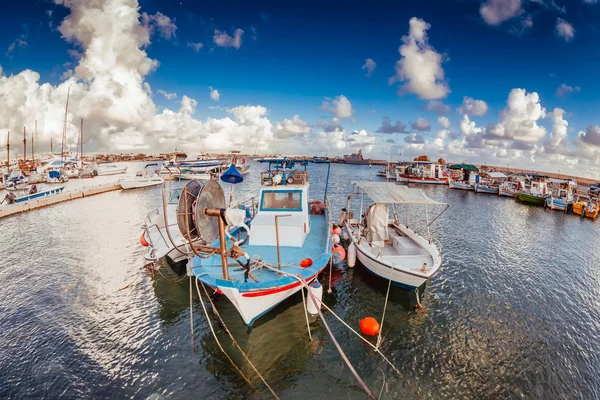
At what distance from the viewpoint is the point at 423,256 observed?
12.6m

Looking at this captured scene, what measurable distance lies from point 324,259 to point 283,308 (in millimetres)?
2632

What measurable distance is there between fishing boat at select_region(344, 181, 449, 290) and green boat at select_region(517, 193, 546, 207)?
37147 mm

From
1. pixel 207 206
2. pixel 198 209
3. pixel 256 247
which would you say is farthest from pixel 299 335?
pixel 198 209

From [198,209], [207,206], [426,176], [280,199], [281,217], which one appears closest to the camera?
[198,209]

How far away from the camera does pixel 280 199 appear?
1370 cm

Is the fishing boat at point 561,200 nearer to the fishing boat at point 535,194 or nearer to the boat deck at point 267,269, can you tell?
the fishing boat at point 535,194

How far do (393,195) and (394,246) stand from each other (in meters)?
2.95

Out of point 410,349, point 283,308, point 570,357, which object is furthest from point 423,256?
point 283,308

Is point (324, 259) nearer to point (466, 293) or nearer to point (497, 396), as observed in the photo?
point (497, 396)

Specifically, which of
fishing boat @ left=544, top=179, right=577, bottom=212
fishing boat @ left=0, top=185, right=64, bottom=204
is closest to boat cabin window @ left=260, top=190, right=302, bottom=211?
fishing boat @ left=0, top=185, right=64, bottom=204

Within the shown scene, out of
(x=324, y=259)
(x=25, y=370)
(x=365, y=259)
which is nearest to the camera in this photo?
(x=25, y=370)

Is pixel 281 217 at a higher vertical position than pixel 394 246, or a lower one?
higher

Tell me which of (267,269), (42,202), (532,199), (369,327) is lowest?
(42,202)

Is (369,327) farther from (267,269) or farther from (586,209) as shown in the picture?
(586,209)
